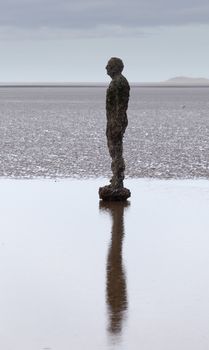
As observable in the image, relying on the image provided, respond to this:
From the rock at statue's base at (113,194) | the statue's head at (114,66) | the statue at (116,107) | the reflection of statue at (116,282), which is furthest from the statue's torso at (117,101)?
the reflection of statue at (116,282)

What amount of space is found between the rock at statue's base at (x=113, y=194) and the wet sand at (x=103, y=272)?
0.88 feet

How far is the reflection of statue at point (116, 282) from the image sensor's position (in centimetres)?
1064

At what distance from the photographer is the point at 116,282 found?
41.0 ft

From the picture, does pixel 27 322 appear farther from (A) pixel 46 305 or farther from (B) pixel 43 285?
(B) pixel 43 285

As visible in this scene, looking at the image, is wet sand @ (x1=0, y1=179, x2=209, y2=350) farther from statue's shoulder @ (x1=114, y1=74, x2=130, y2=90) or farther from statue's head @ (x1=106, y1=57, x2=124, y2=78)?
statue's head @ (x1=106, y1=57, x2=124, y2=78)

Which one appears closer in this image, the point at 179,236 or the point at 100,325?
the point at 100,325

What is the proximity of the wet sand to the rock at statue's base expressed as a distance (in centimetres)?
27

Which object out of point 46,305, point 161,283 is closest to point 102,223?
point 161,283

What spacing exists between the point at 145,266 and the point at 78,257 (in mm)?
1225

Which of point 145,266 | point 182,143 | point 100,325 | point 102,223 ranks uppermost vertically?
point 182,143

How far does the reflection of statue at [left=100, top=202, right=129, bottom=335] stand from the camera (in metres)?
10.6

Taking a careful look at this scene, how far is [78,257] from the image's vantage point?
14117 millimetres

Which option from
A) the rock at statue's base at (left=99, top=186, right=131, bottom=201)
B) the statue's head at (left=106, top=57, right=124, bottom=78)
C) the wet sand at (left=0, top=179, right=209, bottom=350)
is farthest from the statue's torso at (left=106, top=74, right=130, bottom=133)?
the wet sand at (left=0, top=179, right=209, bottom=350)

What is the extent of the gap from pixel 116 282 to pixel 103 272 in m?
0.70
